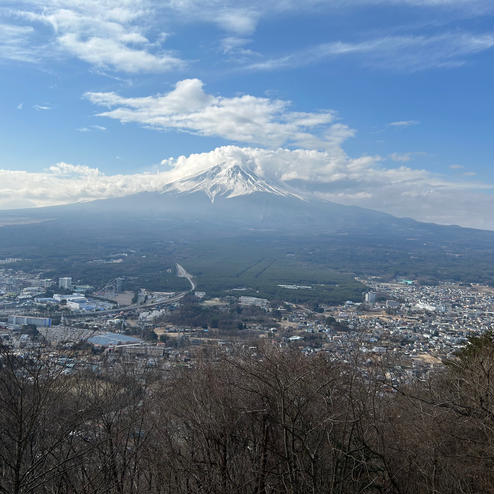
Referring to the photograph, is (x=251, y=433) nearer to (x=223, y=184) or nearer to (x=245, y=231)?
(x=245, y=231)

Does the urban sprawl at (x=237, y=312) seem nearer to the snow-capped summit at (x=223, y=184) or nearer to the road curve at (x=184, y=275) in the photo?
the road curve at (x=184, y=275)

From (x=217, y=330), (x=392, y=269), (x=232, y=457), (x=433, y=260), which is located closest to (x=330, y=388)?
(x=232, y=457)

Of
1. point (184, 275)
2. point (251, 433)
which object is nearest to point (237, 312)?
point (184, 275)

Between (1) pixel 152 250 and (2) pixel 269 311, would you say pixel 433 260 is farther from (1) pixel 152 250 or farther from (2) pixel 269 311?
(2) pixel 269 311

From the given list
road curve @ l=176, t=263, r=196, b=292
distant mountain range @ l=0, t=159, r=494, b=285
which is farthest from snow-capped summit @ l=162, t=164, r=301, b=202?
road curve @ l=176, t=263, r=196, b=292

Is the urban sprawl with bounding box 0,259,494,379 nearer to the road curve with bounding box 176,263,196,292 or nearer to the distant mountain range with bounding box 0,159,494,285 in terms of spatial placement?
the road curve with bounding box 176,263,196,292

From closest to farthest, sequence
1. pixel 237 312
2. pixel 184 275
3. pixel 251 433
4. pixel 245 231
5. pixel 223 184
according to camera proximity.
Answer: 1. pixel 251 433
2. pixel 237 312
3. pixel 184 275
4. pixel 245 231
5. pixel 223 184

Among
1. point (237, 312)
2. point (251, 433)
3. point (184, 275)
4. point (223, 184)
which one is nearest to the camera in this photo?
point (251, 433)

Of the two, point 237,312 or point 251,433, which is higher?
point 251,433
